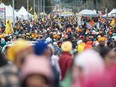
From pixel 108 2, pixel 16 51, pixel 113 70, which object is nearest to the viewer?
pixel 113 70

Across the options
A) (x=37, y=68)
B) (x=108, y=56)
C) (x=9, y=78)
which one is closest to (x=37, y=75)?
(x=37, y=68)

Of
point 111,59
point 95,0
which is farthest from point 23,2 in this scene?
point 111,59

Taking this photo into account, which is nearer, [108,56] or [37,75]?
[37,75]

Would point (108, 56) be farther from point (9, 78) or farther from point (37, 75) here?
point (37, 75)

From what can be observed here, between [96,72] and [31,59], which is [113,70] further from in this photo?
[31,59]

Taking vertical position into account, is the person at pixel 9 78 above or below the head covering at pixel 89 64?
below

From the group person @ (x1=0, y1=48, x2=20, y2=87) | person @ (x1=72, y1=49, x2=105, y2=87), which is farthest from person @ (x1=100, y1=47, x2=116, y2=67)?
person @ (x1=0, y1=48, x2=20, y2=87)

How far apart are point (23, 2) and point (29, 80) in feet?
286

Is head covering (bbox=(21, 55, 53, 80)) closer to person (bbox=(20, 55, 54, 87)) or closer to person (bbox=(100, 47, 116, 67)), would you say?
person (bbox=(20, 55, 54, 87))

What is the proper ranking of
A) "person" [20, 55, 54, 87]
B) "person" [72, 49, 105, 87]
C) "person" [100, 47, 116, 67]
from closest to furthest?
"person" [20, 55, 54, 87] → "person" [72, 49, 105, 87] → "person" [100, 47, 116, 67]

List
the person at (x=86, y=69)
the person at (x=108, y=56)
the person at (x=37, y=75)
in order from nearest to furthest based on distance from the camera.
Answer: the person at (x=37, y=75) → the person at (x=86, y=69) → the person at (x=108, y=56)

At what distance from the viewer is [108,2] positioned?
84.6 metres

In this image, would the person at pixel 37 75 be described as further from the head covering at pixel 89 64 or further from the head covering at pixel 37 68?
the head covering at pixel 89 64

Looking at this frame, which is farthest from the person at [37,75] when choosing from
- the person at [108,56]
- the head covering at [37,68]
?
the person at [108,56]
